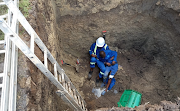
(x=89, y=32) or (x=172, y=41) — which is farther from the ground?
(x=89, y=32)

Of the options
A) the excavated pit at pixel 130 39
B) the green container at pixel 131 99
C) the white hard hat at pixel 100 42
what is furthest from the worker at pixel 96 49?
the green container at pixel 131 99

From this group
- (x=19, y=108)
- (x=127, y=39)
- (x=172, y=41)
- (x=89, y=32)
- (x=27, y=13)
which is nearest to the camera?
(x=19, y=108)

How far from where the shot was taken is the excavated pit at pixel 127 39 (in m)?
4.07

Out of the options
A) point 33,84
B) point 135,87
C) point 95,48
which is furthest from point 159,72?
point 33,84

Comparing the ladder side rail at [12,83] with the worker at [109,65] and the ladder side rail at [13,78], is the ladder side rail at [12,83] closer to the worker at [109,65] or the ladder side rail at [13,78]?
the ladder side rail at [13,78]

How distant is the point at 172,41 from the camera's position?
4219mm

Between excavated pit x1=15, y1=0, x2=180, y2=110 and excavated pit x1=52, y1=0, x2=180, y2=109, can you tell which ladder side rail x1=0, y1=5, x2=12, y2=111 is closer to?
excavated pit x1=15, y1=0, x2=180, y2=110

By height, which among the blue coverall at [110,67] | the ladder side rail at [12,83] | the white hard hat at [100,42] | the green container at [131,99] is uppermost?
the white hard hat at [100,42]

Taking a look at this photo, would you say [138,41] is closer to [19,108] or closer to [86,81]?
[86,81]

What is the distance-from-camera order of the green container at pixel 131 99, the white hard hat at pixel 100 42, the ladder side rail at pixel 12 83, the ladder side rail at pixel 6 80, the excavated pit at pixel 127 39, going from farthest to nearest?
1. the white hard hat at pixel 100 42
2. the excavated pit at pixel 127 39
3. the green container at pixel 131 99
4. the ladder side rail at pixel 12 83
5. the ladder side rail at pixel 6 80

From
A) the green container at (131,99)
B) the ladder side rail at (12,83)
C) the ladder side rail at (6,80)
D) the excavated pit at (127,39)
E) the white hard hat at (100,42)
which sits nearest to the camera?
the ladder side rail at (6,80)

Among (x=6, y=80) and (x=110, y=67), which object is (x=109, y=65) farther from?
(x=6, y=80)

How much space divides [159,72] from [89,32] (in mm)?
2974

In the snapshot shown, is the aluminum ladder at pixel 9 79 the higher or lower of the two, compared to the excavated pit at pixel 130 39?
lower
